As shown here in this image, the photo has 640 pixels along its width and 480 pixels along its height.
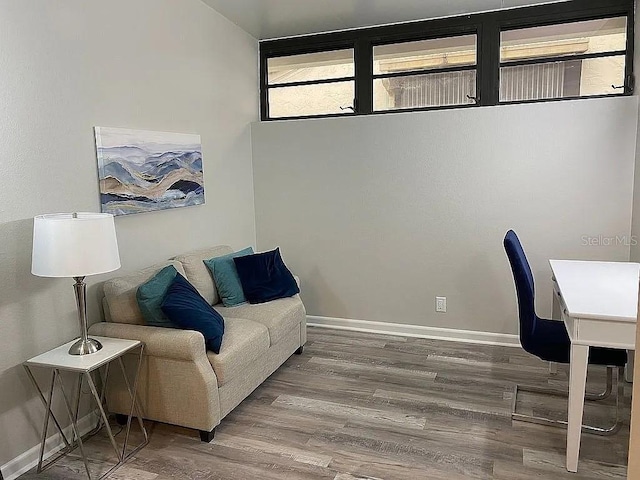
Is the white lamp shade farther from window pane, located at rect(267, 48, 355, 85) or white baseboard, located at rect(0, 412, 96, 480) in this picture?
window pane, located at rect(267, 48, 355, 85)

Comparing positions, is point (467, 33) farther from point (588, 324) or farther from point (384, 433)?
point (384, 433)

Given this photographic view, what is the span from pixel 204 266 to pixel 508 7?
302cm

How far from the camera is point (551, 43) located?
12.6 feet

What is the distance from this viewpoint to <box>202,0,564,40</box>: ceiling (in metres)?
3.73

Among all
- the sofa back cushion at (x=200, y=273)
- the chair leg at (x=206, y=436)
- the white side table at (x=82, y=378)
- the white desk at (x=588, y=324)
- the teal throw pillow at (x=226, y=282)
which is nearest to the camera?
the white desk at (x=588, y=324)

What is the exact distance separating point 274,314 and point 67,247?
4.94 ft

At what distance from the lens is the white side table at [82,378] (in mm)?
2324

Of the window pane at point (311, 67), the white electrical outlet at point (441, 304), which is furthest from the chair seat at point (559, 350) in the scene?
the window pane at point (311, 67)

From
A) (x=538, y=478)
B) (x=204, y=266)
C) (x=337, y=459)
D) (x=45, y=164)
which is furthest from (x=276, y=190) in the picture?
(x=538, y=478)

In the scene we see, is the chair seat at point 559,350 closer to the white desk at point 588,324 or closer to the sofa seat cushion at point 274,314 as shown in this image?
the white desk at point 588,324

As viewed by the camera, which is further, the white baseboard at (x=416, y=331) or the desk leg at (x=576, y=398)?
the white baseboard at (x=416, y=331)

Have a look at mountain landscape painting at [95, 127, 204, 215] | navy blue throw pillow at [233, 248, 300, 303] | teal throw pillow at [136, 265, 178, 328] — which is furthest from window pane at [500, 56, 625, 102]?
teal throw pillow at [136, 265, 178, 328]

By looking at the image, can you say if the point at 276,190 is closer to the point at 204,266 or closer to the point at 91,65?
the point at 204,266

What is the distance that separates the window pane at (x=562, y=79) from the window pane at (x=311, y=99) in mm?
1313
